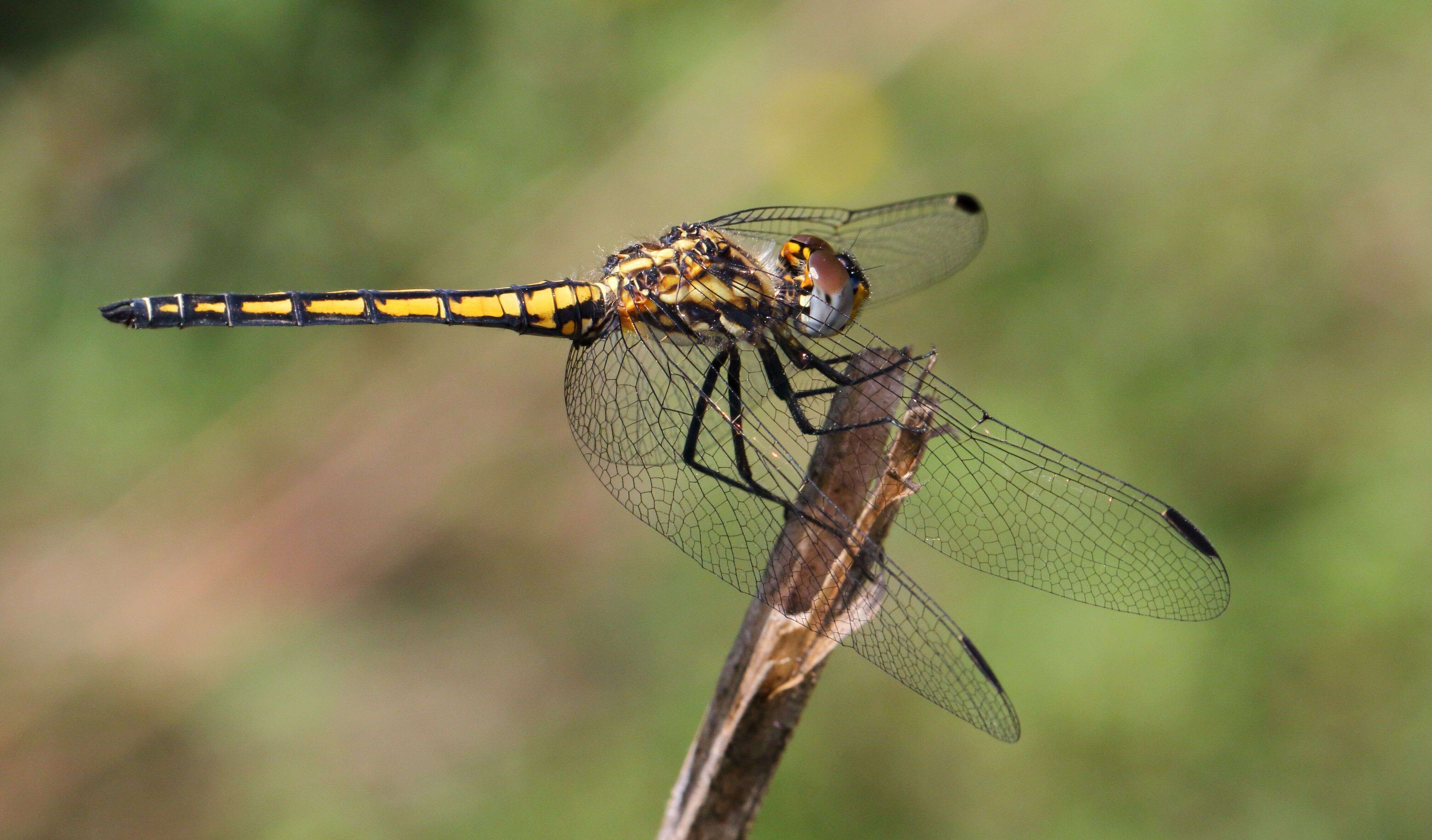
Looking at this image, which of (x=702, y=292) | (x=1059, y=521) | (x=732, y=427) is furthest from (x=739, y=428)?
(x=1059, y=521)

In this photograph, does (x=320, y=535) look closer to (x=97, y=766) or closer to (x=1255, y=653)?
(x=97, y=766)

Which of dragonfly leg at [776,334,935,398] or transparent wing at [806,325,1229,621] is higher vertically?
dragonfly leg at [776,334,935,398]

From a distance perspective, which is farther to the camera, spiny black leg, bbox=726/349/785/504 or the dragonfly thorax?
the dragonfly thorax

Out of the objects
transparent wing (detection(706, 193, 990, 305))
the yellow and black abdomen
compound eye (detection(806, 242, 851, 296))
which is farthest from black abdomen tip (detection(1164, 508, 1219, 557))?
the yellow and black abdomen

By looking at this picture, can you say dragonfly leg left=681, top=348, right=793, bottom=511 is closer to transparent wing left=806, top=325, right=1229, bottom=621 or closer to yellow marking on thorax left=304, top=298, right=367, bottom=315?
transparent wing left=806, top=325, right=1229, bottom=621

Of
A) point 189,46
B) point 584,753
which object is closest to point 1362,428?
point 584,753

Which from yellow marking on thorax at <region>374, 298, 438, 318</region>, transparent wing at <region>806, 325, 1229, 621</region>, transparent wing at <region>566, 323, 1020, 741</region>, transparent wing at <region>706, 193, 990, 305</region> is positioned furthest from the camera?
transparent wing at <region>706, 193, 990, 305</region>

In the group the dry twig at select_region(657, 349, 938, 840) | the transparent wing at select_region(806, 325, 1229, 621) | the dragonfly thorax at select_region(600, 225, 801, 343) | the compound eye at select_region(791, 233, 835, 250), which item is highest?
the compound eye at select_region(791, 233, 835, 250)

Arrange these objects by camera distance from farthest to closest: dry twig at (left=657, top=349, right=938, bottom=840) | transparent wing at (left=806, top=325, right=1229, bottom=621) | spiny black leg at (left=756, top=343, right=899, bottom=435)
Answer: spiny black leg at (left=756, top=343, right=899, bottom=435), transparent wing at (left=806, top=325, right=1229, bottom=621), dry twig at (left=657, top=349, right=938, bottom=840)

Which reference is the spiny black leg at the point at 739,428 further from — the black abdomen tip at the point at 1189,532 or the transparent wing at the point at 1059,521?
the black abdomen tip at the point at 1189,532
